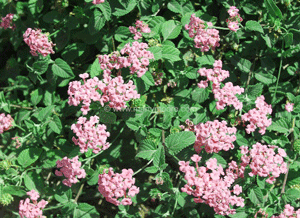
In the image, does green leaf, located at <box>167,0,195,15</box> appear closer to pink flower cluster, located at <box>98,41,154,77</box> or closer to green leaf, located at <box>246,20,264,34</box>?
green leaf, located at <box>246,20,264,34</box>

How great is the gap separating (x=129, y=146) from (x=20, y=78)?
49.7 inches

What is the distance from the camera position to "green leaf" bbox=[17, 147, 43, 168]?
2.69 meters

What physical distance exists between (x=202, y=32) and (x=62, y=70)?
1.24 metres

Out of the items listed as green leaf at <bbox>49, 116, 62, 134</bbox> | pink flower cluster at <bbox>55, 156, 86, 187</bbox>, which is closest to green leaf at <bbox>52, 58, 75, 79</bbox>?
green leaf at <bbox>49, 116, 62, 134</bbox>

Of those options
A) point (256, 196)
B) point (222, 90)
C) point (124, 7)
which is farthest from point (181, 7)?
point (256, 196)

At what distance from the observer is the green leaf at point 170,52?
2.50 m

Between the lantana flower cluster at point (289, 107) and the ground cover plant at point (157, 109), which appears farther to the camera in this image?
the lantana flower cluster at point (289, 107)

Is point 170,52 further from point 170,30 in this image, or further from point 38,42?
point 38,42

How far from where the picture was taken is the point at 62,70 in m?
2.67

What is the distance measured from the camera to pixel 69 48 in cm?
280

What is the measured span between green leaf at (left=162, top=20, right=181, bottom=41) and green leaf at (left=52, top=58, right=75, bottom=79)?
0.88m

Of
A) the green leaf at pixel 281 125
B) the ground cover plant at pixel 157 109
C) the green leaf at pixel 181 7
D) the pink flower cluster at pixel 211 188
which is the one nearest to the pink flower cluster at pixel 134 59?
the ground cover plant at pixel 157 109

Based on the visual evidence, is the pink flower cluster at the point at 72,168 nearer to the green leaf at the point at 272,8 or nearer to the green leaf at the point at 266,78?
the green leaf at the point at 266,78

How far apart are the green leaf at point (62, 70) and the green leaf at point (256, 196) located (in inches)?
70.3
